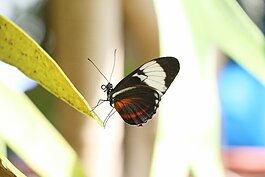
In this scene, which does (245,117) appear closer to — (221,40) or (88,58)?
(221,40)

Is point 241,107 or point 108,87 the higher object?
point 108,87

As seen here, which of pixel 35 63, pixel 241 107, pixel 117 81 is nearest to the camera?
pixel 35 63

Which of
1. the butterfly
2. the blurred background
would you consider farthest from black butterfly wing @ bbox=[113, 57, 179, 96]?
the blurred background

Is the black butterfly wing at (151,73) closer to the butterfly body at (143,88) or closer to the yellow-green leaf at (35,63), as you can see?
the butterfly body at (143,88)

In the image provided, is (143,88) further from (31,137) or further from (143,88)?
(31,137)

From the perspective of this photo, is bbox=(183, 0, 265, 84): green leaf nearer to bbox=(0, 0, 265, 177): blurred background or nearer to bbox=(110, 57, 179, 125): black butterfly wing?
bbox=(0, 0, 265, 177): blurred background

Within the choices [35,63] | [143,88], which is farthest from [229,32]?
[35,63]
